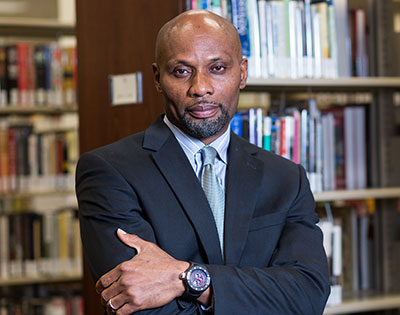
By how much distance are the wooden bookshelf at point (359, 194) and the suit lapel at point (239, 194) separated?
0.80 m

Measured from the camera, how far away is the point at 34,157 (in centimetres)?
352

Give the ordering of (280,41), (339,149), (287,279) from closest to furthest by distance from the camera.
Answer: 1. (287,279)
2. (280,41)
3. (339,149)

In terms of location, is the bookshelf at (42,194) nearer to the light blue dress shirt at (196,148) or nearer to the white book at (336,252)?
the white book at (336,252)

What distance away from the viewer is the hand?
143cm

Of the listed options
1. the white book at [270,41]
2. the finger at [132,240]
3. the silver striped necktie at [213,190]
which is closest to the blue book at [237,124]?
the white book at [270,41]

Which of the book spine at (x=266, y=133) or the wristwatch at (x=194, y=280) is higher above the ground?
the book spine at (x=266, y=133)

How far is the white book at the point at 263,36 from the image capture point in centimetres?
241

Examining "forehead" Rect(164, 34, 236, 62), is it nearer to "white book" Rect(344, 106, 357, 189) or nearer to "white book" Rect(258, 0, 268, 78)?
"white book" Rect(258, 0, 268, 78)

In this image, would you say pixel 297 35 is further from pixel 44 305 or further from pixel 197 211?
pixel 44 305

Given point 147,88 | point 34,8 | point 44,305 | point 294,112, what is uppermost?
point 34,8

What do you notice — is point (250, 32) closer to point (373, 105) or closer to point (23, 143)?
point (373, 105)

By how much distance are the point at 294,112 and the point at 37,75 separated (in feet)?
5.48

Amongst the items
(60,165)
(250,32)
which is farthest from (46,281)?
(250,32)

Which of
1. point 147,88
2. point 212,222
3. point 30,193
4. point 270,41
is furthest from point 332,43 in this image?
point 30,193
